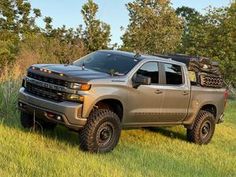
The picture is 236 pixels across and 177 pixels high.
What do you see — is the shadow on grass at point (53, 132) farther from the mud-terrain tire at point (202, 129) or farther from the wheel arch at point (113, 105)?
the mud-terrain tire at point (202, 129)

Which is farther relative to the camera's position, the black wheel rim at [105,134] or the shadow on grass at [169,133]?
the shadow on grass at [169,133]

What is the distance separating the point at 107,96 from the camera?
30.8 ft

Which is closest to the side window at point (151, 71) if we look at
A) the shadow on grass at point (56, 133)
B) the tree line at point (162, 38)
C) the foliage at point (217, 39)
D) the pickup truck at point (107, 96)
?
the pickup truck at point (107, 96)

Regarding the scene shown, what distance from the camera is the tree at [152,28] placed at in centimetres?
3731

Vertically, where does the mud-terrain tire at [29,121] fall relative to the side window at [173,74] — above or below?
below

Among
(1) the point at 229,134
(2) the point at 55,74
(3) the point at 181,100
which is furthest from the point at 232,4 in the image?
(2) the point at 55,74

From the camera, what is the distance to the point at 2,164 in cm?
742

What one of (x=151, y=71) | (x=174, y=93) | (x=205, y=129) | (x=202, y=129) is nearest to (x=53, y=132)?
(x=151, y=71)

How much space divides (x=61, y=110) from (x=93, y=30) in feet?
119

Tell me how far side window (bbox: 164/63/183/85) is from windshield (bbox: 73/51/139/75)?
96 cm

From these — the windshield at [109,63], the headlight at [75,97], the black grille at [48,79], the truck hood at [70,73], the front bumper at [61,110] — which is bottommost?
the front bumper at [61,110]

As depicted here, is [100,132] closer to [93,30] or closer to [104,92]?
[104,92]

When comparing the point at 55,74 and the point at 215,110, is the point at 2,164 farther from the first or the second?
the point at 215,110

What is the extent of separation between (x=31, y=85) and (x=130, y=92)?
1852 millimetres
